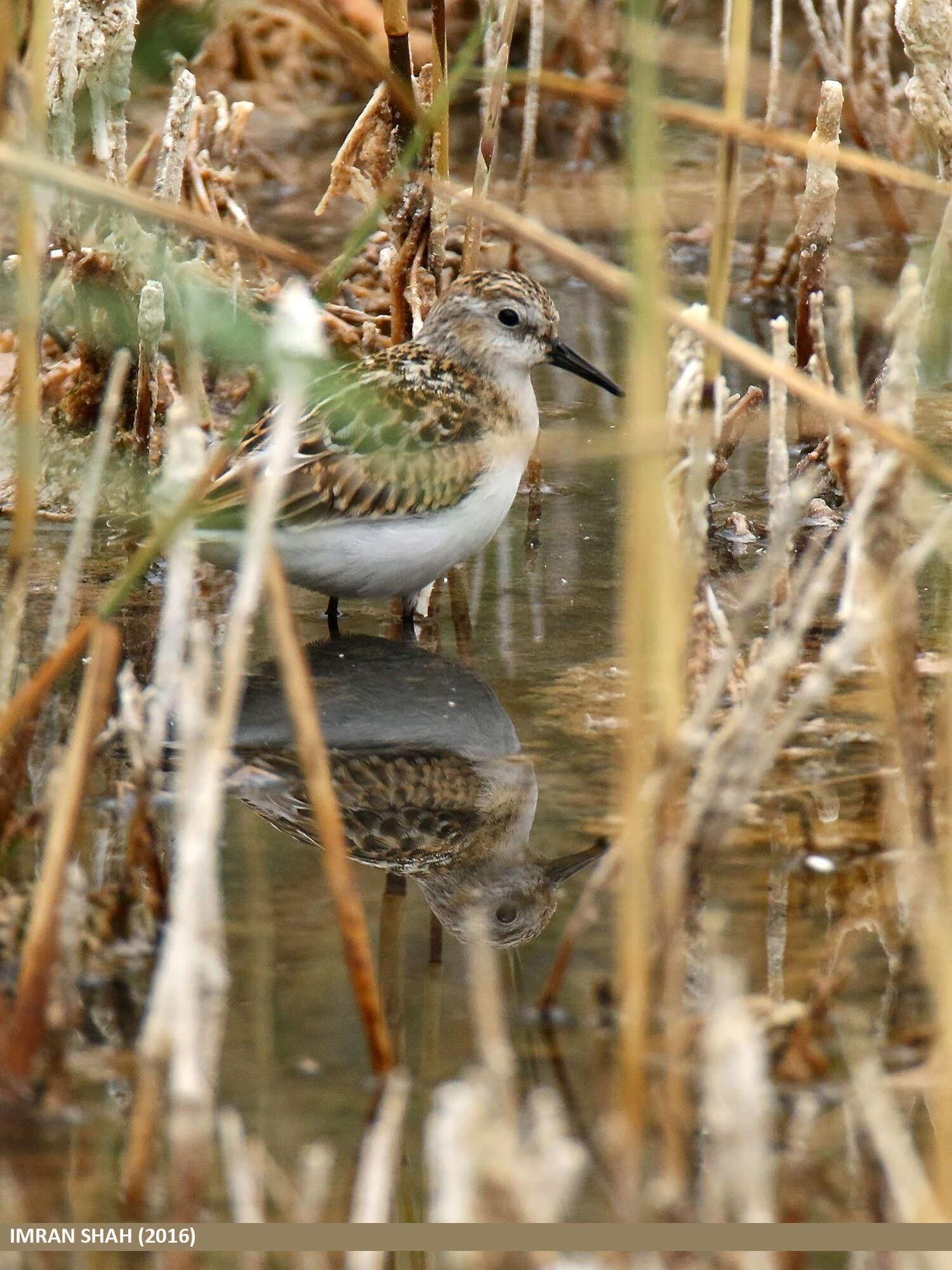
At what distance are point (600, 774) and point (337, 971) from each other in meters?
1.10

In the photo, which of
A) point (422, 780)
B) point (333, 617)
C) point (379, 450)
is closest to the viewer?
point (422, 780)

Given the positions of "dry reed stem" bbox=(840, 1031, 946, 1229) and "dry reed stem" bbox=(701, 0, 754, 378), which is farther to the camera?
"dry reed stem" bbox=(701, 0, 754, 378)

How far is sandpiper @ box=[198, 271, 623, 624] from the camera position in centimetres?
497

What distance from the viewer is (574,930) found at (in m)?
2.99

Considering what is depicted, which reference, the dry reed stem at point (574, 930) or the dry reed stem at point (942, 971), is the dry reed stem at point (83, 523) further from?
the dry reed stem at point (942, 971)

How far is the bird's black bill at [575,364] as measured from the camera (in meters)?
5.75

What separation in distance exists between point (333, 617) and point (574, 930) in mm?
2483

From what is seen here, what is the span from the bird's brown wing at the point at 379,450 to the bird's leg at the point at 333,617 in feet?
1.24

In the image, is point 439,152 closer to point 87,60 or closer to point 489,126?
point 489,126

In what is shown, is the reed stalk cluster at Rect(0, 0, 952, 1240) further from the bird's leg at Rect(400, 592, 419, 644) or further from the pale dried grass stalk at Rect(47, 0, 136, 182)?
the bird's leg at Rect(400, 592, 419, 644)

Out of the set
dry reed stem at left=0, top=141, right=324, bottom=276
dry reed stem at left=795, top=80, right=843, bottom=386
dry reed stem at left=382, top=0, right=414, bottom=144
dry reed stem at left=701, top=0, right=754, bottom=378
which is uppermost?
dry reed stem at left=382, top=0, right=414, bottom=144

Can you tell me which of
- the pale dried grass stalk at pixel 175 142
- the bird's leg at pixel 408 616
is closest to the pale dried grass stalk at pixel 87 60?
the pale dried grass stalk at pixel 175 142

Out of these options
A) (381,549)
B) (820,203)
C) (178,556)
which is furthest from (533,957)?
(820,203)

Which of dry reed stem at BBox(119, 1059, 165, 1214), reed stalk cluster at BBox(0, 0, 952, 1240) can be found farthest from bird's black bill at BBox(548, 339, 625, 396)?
dry reed stem at BBox(119, 1059, 165, 1214)
